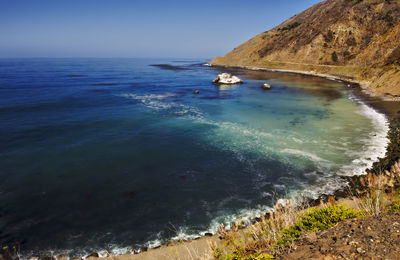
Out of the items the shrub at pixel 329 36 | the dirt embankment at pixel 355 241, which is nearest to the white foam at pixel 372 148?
the dirt embankment at pixel 355 241

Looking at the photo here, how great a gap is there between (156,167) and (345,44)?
327 ft

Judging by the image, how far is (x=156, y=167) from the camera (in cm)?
1708

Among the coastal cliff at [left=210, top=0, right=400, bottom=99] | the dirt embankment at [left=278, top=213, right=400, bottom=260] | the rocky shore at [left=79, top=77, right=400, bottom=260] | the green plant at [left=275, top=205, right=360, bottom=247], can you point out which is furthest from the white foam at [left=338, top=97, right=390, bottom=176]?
the coastal cliff at [left=210, top=0, right=400, bottom=99]

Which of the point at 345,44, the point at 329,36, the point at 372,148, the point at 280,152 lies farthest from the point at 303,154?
the point at 329,36

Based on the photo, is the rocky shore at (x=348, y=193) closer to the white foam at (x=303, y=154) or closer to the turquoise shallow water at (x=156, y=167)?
the turquoise shallow water at (x=156, y=167)

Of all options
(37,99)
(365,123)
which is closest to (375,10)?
(365,123)

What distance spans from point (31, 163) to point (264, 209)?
17.5 m

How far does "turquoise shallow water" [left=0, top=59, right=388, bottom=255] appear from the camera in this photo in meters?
11.3

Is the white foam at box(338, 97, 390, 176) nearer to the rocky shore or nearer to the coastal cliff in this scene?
the rocky shore

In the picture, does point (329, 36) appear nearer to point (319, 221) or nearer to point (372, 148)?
point (372, 148)

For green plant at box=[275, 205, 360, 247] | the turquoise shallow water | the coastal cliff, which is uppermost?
the coastal cliff

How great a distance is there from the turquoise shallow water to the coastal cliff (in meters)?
33.5

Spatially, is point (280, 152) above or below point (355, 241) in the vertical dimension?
below

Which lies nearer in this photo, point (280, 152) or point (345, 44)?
point (280, 152)
